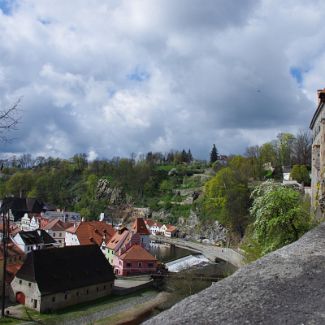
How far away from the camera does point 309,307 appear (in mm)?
5492

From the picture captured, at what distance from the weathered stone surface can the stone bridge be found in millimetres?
38051

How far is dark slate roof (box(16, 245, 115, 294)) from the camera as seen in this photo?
29109mm

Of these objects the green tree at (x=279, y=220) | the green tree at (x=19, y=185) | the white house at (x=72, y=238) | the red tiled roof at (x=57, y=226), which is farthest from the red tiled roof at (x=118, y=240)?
the green tree at (x=19, y=185)

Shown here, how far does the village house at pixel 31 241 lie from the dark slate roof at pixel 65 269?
14.1m

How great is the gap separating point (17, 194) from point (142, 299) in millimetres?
93827

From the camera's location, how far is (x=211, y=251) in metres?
56.9

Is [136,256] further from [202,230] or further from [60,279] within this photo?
[202,230]

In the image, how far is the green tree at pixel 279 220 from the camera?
15930mm

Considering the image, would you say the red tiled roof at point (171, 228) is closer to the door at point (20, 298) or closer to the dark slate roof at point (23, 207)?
the dark slate roof at point (23, 207)

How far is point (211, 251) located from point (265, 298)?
2075 inches

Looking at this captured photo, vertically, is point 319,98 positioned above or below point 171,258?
above

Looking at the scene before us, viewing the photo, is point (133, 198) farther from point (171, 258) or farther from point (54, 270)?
point (54, 270)

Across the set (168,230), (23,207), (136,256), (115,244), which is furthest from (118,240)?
(23,207)

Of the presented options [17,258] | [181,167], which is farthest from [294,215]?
[181,167]
